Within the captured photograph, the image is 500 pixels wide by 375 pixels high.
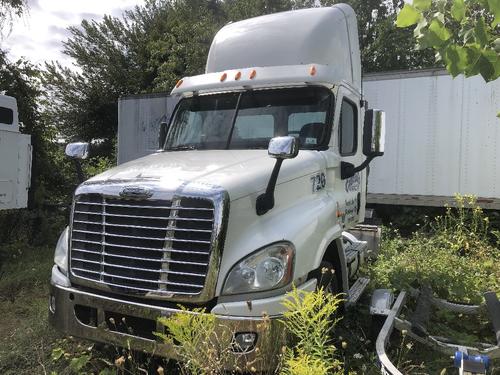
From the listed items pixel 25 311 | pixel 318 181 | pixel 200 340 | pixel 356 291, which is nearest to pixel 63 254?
pixel 200 340

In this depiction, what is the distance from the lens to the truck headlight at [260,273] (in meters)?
3.07

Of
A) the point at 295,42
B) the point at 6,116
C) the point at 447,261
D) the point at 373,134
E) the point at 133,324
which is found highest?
the point at 295,42

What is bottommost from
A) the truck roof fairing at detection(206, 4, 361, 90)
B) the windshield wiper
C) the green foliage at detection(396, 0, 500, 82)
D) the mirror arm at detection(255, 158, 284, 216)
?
the mirror arm at detection(255, 158, 284, 216)

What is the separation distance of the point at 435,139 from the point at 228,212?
7315mm

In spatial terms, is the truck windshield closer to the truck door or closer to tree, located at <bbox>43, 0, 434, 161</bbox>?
the truck door

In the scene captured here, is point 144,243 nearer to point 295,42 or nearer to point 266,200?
point 266,200

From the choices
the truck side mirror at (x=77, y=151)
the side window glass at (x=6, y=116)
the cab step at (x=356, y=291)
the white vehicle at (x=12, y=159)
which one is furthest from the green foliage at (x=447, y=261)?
the side window glass at (x=6, y=116)

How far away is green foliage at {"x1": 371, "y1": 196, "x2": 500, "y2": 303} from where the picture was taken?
547cm

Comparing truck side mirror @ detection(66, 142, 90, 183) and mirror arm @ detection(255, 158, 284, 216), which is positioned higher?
truck side mirror @ detection(66, 142, 90, 183)

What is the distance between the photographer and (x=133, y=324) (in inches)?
129

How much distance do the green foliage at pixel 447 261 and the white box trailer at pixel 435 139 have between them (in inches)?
24.1

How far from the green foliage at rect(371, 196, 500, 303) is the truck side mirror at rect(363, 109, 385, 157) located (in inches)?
63.3

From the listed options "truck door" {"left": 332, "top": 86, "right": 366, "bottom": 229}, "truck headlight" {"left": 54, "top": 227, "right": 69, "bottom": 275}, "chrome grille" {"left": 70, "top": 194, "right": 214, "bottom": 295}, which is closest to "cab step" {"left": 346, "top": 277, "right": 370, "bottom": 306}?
"truck door" {"left": 332, "top": 86, "right": 366, "bottom": 229}

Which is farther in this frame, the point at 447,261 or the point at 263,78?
the point at 447,261
